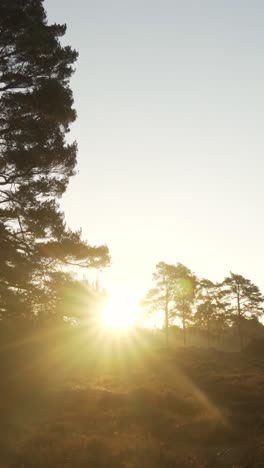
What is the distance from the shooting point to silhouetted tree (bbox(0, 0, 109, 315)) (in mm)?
16078

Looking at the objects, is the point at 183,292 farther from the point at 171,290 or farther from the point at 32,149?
the point at 32,149

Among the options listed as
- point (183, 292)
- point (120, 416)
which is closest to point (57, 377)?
point (120, 416)

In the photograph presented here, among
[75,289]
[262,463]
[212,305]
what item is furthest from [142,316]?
[262,463]

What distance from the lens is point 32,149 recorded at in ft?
53.2

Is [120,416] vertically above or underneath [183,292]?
underneath

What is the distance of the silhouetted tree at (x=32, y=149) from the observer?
633 inches

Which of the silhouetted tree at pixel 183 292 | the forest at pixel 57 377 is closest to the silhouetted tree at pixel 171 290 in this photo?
the silhouetted tree at pixel 183 292

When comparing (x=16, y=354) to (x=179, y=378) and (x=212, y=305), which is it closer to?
(x=179, y=378)

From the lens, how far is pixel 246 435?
44.6 feet

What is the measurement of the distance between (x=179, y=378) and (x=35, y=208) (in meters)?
18.3

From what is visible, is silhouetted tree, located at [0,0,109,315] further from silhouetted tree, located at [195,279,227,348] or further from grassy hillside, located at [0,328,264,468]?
silhouetted tree, located at [195,279,227,348]

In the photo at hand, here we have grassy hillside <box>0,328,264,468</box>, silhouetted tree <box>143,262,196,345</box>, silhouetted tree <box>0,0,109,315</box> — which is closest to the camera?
grassy hillside <box>0,328,264,468</box>

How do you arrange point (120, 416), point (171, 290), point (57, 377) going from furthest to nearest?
1. point (171, 290)
2. point (57, 377)
3. point (120, 416)

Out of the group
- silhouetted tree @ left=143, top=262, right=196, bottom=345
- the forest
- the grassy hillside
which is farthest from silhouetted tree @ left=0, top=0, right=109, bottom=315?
silhouetted tree @ left=143, top=262, right=196, bottom=345
